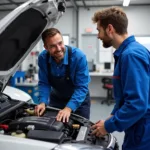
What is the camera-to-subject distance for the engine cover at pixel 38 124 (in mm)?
1521

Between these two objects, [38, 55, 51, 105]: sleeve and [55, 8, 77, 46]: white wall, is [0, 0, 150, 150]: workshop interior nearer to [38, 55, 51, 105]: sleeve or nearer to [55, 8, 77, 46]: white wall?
[38, 55, 51, 105]: sleeve

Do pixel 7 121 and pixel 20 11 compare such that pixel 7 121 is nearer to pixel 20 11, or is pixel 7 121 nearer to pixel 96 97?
pixel 20 11

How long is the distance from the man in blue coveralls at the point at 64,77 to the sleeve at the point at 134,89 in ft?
2.46

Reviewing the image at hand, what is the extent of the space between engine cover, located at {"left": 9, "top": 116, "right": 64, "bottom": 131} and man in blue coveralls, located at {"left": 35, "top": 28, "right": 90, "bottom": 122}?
248mm

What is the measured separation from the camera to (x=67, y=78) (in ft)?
7.16

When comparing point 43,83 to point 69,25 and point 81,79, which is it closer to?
point 81,79

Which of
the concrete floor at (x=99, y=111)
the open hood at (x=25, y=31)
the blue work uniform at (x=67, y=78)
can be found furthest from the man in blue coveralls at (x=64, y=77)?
the concrete floor at (x=99, y=111)

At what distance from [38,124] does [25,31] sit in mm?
762

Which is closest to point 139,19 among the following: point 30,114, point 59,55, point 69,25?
point 69,25

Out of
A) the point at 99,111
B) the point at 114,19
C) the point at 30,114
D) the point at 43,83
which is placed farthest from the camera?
the point at 99,111

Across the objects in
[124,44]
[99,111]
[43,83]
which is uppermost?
[124,44]

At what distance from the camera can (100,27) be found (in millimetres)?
1380

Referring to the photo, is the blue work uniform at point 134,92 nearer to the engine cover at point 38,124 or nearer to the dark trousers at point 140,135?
the dark trousers at point 140,135

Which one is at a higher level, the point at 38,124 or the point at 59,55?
the point at 59,55
